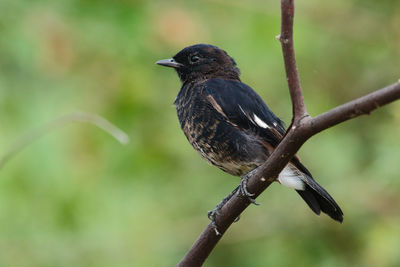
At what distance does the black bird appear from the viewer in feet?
11.3

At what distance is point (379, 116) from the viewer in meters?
4.96

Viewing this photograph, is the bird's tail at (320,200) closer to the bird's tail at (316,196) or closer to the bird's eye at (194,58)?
the bird's tail at (316,196)

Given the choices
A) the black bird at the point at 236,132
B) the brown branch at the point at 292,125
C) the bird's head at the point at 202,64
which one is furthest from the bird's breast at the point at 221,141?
the brown branch at the point at 292,125

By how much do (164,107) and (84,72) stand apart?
0.68 metres

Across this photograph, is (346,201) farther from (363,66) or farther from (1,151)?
(1,151)

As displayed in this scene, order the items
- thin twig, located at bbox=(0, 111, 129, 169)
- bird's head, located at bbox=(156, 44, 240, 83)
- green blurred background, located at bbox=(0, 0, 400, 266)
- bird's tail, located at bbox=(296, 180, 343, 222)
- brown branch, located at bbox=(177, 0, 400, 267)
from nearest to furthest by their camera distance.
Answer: brown branch, located at bbox=(177, 0, 400, 267) < thin twig, located at bbox=(0, 111, 129, 169) < bird's tail, located at bbox=(296, 180, 343, 222) < bird's head, located at bbox=(156, 44, 240, 83) < green blurred background, located at bbox=(0, 0, 400, 266)

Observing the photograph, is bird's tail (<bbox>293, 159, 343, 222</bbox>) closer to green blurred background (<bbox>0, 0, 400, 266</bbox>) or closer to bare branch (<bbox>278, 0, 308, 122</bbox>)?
green blurred background (<bbox>0, 0, 400, 266</bbox>)

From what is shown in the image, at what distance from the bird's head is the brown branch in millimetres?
1552

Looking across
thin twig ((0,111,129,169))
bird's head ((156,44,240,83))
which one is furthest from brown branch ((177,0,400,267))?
bird's head ((156,44,240,83))

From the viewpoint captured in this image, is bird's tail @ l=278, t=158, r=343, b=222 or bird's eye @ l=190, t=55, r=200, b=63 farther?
bird's eye @ l=190, t=55, r=200, b=63

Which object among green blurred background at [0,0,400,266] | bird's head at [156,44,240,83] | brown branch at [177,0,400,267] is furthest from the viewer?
green blurred background at [0,0,400,266]

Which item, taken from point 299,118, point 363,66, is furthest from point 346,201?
point 299,118

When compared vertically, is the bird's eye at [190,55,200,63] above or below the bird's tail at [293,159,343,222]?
above

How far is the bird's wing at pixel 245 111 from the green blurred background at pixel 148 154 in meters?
1.03
